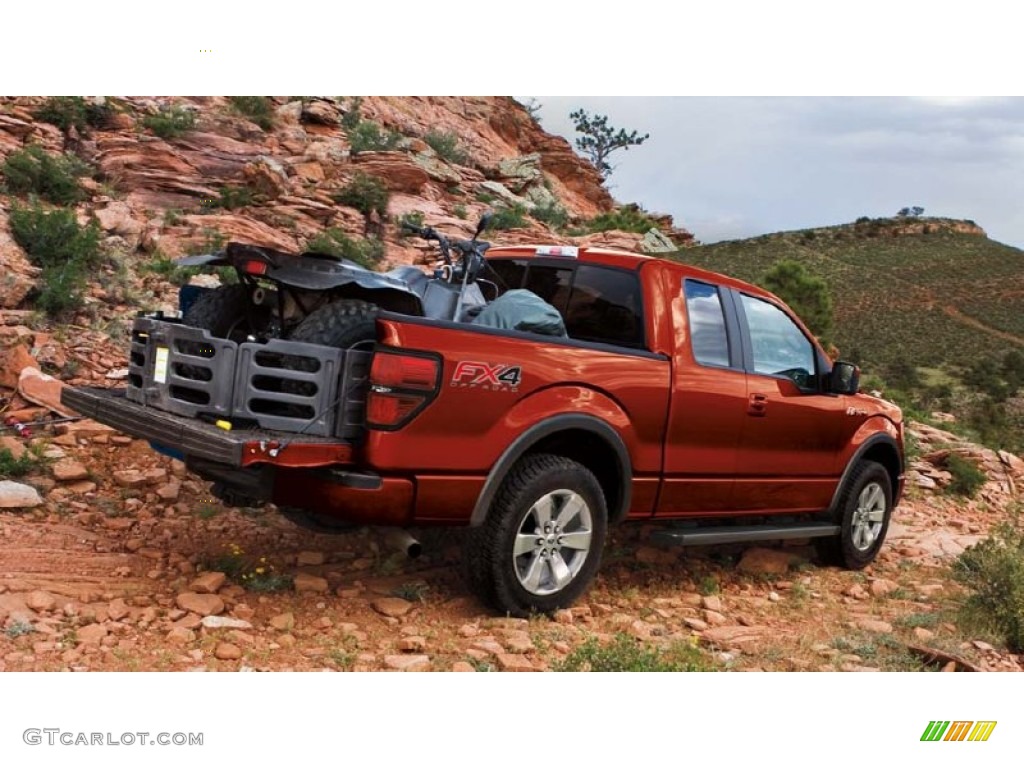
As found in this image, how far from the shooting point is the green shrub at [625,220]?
27.3 m

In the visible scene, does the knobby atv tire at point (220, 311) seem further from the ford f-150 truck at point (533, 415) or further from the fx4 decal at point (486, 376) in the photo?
the fx4 decal at point (486, 376)

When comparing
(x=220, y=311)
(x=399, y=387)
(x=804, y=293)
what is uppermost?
(x=804, y=293)

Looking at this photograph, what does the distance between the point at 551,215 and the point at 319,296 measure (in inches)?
836

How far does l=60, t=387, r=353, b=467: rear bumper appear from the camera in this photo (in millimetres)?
3543

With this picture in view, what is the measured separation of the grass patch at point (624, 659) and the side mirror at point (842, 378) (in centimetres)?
231

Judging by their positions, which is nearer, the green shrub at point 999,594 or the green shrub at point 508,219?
the green shrub at point 999,594

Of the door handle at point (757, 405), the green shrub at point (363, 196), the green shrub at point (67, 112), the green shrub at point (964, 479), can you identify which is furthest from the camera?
the green shrub at point (363, 196)

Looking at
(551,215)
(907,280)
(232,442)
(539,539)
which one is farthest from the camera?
(907,280)

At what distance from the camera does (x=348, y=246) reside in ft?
45.0

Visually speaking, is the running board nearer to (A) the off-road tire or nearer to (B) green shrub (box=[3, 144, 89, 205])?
(A) the off-road tire

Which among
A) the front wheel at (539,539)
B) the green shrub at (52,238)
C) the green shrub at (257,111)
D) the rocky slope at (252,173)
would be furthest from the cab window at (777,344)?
the green shrub at (257,111)

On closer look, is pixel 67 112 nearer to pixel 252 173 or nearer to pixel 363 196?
pixel 252 173

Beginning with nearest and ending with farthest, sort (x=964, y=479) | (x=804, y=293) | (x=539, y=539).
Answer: (x=539, y=539)
(x=964, y=479)
(x=804, y=293)

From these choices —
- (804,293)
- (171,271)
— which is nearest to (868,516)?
(171,271)
